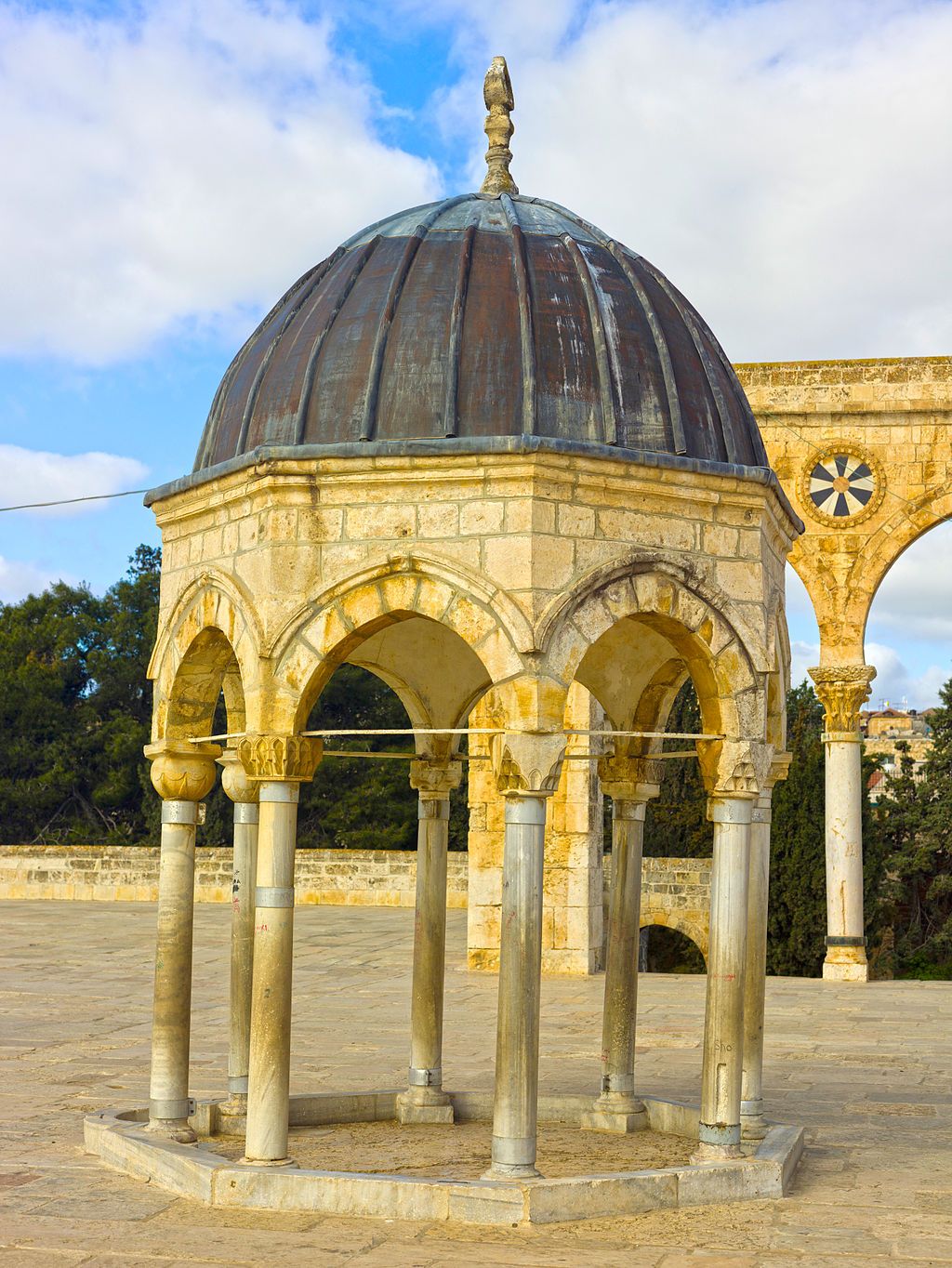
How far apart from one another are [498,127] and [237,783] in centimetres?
367

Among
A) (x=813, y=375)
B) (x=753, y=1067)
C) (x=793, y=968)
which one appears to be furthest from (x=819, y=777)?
(x=753, y=1067)

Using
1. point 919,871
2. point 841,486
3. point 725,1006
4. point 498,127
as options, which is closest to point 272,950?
point 725,1006

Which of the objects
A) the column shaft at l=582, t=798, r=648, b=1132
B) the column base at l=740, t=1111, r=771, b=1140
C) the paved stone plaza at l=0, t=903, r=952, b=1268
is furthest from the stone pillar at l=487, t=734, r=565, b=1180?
the column shaft at l=582, t=798, r=648, b=1132

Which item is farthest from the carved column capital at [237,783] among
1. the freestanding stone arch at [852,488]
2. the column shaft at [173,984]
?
the freestanding stone arch at [852,488]

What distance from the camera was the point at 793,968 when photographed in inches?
864

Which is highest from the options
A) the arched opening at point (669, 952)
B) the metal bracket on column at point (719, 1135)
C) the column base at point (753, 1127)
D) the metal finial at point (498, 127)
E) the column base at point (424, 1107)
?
the metal finial at point (498, 127)

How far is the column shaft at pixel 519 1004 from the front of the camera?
5.88 meters

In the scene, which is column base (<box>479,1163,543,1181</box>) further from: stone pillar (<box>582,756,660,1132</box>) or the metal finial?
the metal finial

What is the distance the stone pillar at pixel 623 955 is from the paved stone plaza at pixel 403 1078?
3.21 ft

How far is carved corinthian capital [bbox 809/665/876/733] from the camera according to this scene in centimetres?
1725

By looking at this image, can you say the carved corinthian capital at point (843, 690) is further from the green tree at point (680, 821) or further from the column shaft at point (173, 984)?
the column shaft at point (173, 984)

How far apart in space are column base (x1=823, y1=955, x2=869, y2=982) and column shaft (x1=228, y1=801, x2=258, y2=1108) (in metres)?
10.7

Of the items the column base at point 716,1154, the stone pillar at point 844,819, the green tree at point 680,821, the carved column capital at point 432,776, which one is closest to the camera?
the column base at point 716,1154

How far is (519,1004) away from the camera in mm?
5941
